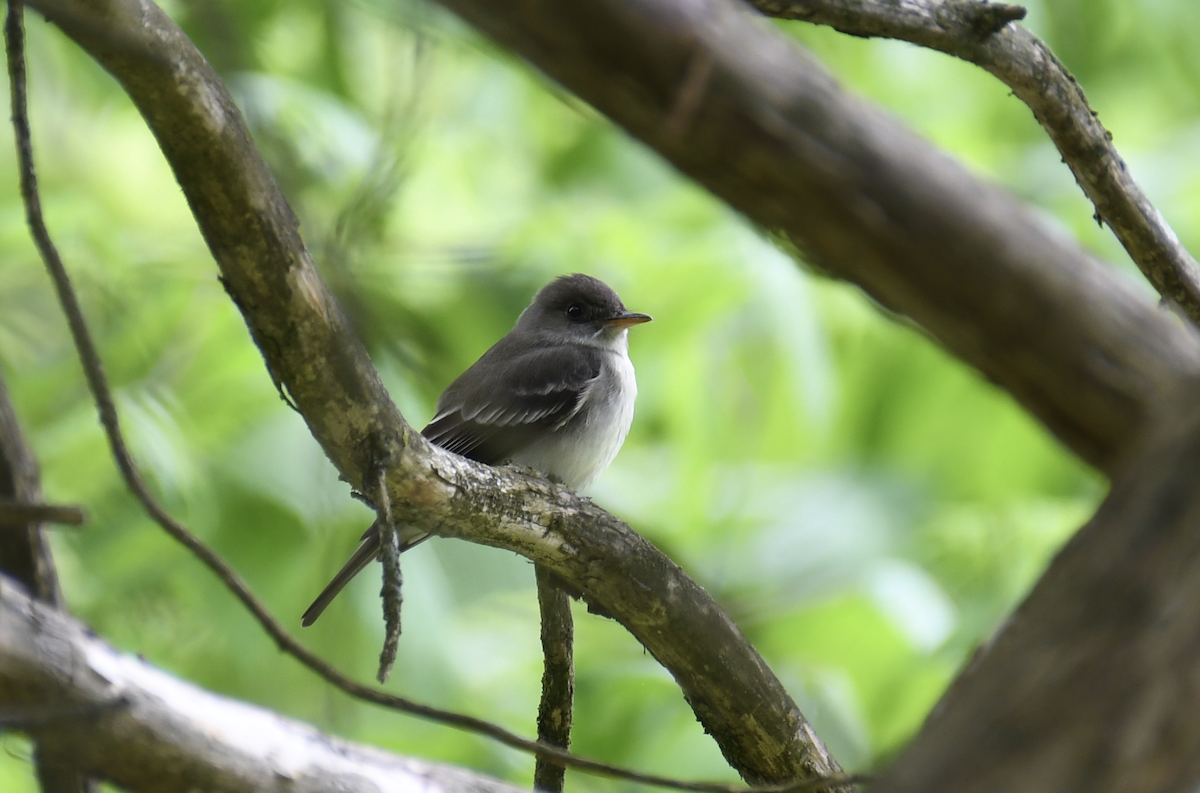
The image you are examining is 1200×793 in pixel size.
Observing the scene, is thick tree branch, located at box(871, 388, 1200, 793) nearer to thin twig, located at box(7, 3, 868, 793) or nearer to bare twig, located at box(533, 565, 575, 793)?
thin twig, located at box(7, 3, 868, 793)

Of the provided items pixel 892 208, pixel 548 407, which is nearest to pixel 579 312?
pixel 548 407

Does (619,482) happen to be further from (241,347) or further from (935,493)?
(241,347)

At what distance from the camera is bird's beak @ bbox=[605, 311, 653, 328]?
6273 millimetres

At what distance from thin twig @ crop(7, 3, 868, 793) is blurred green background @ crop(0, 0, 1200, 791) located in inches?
22.9

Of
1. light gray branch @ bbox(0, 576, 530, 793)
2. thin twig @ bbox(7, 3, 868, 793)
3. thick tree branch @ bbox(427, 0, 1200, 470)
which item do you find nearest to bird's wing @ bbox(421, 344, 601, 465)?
thin twig @ bbox(7, 3, 868, 793)

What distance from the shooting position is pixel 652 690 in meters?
7.12

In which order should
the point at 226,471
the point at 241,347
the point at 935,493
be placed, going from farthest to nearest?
the point at 935,493 < the point at 241,347 < the point at 226,471

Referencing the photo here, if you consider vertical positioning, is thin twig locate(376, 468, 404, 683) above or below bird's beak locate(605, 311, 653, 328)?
below

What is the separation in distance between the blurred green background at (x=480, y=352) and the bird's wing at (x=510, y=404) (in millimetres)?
380

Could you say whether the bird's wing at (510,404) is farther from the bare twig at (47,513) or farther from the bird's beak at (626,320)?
the bare twig at (47,513)

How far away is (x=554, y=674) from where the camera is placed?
4191mm

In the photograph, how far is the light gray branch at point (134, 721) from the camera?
1.86 meters

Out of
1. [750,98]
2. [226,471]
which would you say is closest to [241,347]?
[226,471]

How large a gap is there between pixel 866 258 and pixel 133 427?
183 inches
